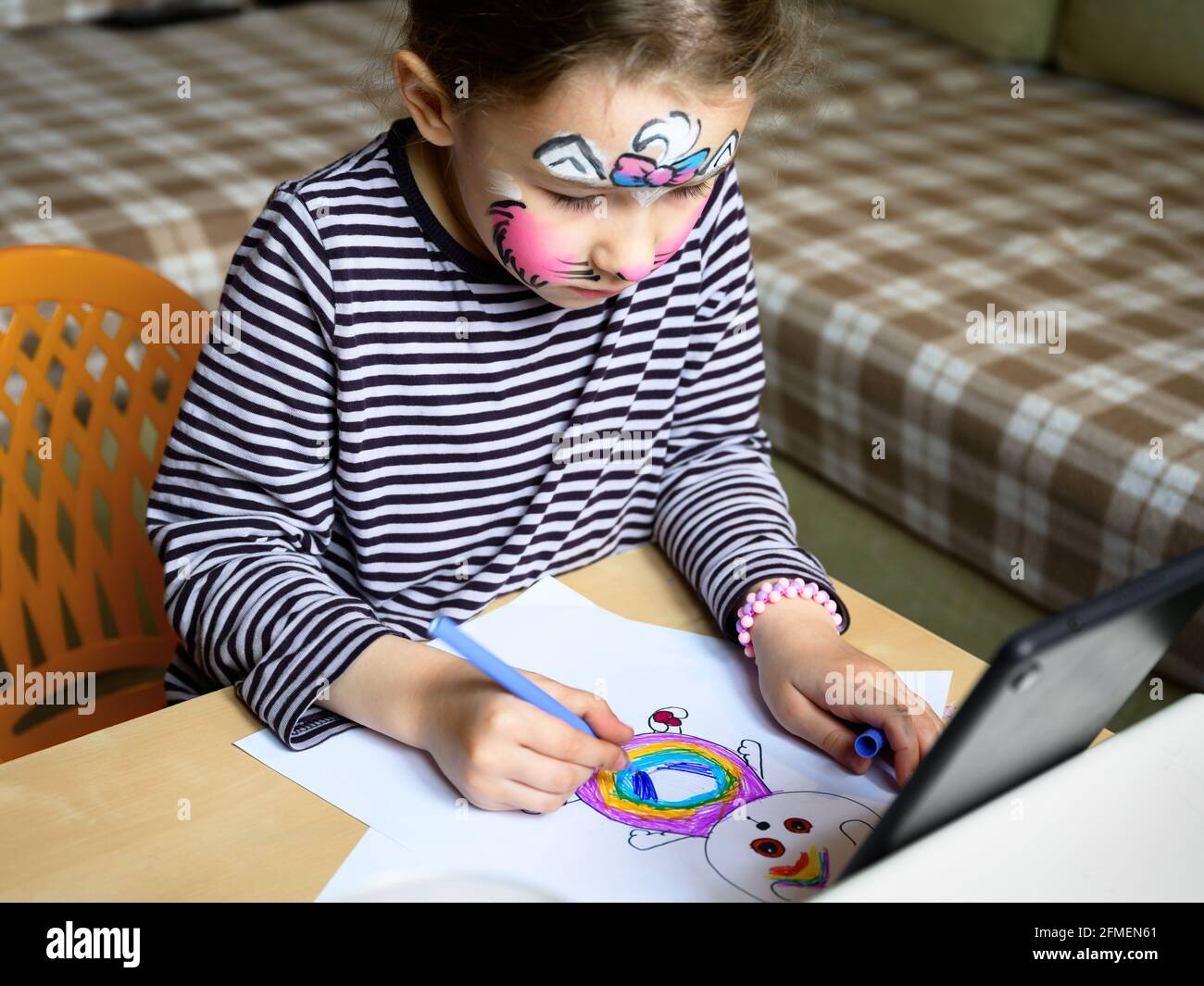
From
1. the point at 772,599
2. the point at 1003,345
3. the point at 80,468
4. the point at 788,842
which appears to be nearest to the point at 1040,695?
the point at 788,842

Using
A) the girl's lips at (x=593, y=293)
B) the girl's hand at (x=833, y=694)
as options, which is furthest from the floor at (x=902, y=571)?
the girl's lips at (x=593, y=293)

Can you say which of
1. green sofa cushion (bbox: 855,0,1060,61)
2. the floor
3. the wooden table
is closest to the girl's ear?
the wooden table

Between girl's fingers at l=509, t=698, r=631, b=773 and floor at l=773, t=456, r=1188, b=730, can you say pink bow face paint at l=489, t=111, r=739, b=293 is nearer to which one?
girl's fingers at l=509, t=698, r=631, b=773

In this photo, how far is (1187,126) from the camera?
70.3 inches

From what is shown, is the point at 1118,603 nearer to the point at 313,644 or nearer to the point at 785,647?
the point at 785,647

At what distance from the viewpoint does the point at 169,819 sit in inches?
24.2

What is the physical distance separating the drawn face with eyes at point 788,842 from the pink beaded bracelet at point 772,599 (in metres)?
0.13

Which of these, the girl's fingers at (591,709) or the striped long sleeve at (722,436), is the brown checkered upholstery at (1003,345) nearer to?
the striped long sleeve at (722,436)

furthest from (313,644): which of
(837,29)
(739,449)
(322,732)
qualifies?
(837,29)

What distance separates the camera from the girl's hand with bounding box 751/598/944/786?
25.7 inches

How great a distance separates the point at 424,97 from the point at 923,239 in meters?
0.93

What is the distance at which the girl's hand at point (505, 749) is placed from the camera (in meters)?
0.61

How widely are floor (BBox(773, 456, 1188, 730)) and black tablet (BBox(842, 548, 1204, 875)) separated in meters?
0.81

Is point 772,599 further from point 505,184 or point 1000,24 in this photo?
point 1000,24
